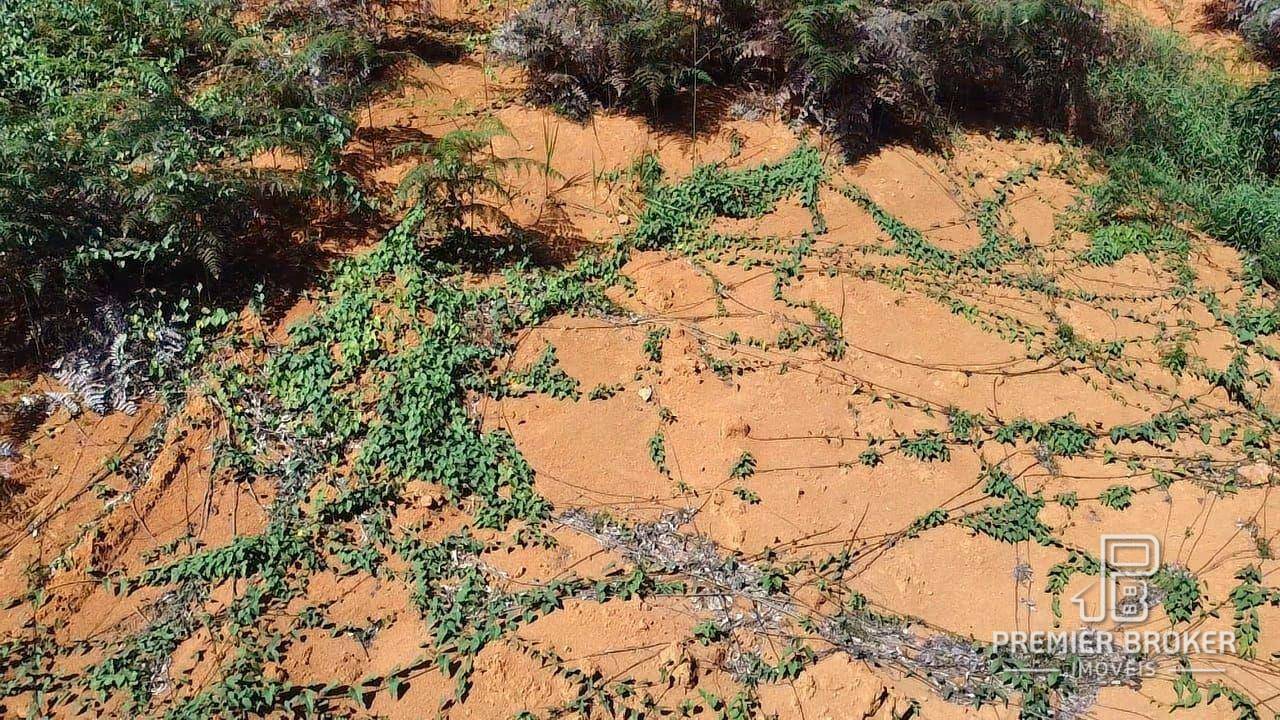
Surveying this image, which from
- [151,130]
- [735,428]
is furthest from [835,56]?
[151,130]

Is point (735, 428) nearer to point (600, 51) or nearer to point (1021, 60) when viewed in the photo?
point (600, 51)

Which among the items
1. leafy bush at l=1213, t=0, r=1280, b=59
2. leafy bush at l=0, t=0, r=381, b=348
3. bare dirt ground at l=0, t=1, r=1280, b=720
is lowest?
bare dirt ground at l=0, t=1, r=1280, b=720

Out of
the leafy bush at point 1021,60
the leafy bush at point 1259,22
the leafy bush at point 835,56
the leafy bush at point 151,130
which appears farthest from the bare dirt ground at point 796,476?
the leafy bush at point 1259,22

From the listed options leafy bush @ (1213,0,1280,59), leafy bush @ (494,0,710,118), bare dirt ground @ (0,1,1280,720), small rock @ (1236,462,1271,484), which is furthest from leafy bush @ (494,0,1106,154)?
small rock @ (1236,462,1271,484)

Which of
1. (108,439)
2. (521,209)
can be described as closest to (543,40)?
(521,209)

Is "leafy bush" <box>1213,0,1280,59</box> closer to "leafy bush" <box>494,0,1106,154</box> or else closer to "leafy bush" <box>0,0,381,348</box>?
"leafy bush" <box>494,0,1106,154</box>

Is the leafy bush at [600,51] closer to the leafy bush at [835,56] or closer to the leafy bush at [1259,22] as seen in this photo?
the leafy bush at [835,56]

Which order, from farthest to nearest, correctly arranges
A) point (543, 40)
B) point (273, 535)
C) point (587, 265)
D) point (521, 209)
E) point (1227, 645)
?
1. point (543, 40)
2. point (521, 209)
3. point (587, 265)
4. point (273, 535)
5. point (1227, 645)

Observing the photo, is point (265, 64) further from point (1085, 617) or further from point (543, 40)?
point (1085, 617)
